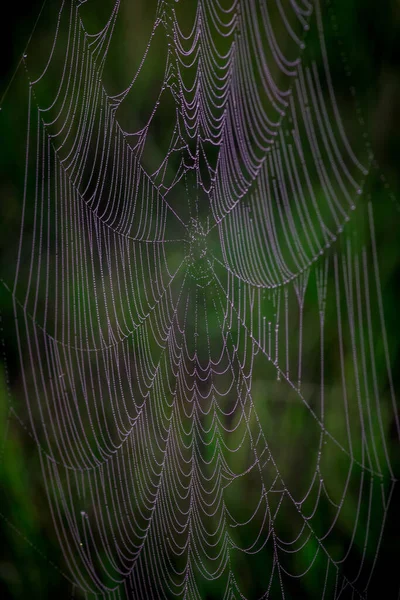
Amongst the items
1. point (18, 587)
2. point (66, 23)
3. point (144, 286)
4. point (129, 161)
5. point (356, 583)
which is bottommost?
point (18, 587)

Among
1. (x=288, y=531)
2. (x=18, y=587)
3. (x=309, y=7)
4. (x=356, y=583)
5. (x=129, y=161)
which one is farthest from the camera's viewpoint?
(x=18, y=587)

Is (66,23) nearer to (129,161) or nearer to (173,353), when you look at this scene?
(129,161)

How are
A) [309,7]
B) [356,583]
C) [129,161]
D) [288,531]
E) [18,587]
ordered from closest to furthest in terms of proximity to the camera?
[309,7], [356,583], [288,531], [129,161], [18,587]

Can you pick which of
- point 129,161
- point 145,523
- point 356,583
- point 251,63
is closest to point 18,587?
point 145,523

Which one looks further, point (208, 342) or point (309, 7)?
point (208, 342)

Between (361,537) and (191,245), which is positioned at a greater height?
(191,245)

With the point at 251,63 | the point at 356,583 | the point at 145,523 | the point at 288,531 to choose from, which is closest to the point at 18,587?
the point at 145,523

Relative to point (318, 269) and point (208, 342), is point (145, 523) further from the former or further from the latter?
point (318, 269)
